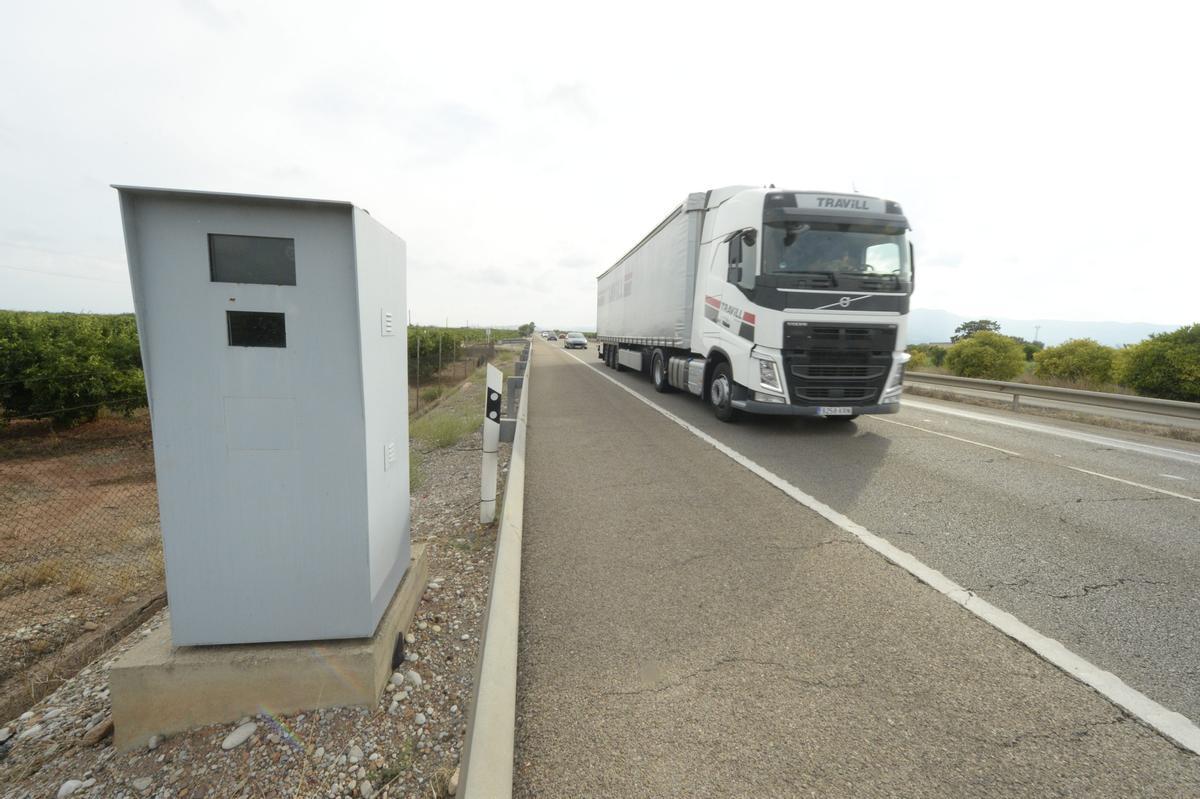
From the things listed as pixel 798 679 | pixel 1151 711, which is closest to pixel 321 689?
pixel 798 679

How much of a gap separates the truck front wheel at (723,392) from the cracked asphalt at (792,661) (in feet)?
11.3

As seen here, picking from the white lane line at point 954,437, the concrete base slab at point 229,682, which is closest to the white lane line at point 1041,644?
the concrete base slab at point 229,682

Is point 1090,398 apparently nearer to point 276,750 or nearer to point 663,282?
point 663,282

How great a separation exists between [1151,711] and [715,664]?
73.2 inches

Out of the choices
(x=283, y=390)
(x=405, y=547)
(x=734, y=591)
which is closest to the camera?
(x=283, y=390)

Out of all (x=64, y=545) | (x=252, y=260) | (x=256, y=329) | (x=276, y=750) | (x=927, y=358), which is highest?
(x=252, y=260)

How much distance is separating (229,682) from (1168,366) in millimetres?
23237

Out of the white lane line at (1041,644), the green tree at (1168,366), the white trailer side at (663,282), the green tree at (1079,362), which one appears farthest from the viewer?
the green tree at (1079,362)

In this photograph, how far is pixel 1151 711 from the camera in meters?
2.29

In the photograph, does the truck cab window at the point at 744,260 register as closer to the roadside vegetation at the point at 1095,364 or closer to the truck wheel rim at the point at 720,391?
the truck wheel rim at the point at 720,391

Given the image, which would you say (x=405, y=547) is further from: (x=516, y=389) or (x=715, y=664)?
(x=516, y=389)

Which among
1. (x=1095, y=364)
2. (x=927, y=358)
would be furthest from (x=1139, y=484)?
(x=927, y=358)

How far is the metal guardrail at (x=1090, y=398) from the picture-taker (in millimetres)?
10094

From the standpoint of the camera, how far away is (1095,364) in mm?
19328
